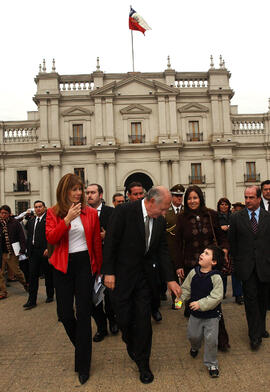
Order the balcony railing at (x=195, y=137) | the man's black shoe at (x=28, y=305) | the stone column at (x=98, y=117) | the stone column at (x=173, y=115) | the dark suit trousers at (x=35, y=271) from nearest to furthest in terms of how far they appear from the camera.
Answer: the man's black shoe at (x=28, y=305), the dark suit trousers at (x=35, y=271), the stone column at (x=98, y=117), the stone column at (x=173, y=115), the balcony railing at (x=195, y=137)

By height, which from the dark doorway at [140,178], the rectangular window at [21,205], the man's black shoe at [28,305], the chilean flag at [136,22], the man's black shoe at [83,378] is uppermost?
the chilean flag at [136,22]

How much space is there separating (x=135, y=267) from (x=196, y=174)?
26665mm

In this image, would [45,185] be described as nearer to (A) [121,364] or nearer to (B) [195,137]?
(B) [195,137]

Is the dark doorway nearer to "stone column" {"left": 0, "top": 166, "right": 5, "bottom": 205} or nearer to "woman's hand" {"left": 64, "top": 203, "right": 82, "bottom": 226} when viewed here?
"stone column" {"left": 0, "top": 166, "right": 5, "bottom": 205}

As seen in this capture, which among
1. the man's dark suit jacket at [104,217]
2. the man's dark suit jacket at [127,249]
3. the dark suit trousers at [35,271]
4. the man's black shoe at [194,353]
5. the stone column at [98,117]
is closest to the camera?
the man's dark suit jacket at [127,249]

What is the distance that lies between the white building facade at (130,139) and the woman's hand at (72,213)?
2450 centimetres

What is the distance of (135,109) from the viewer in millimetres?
29250

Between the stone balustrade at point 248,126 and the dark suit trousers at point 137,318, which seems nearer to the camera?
the dark suit trousers at point 137,318

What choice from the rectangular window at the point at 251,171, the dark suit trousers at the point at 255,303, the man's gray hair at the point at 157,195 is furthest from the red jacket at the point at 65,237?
the rectangular window at the point at 251,171

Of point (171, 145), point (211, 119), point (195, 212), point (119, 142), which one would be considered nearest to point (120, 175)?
point (119, 142)

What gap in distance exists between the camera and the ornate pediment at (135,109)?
2916cm

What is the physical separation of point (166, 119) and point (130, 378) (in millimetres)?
27433

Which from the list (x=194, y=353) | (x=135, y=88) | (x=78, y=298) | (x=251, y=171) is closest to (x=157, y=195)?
(x=78, y=298)

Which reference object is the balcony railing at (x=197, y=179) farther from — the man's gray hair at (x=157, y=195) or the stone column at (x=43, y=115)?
the man's gray hair at (x=157, y=195)
